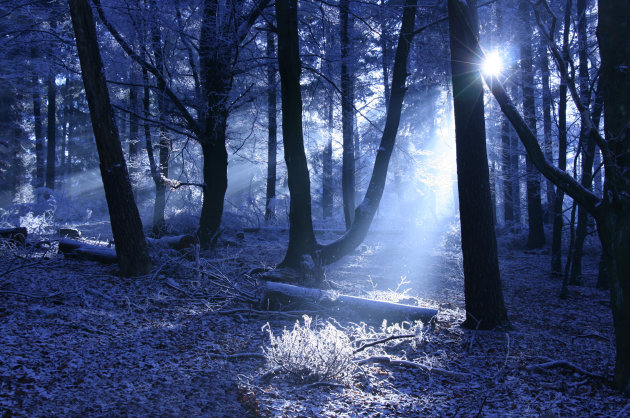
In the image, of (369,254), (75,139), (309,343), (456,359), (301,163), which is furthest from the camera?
(75,139)

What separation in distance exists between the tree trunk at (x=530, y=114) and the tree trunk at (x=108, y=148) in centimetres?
852

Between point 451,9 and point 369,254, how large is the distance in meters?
8.47

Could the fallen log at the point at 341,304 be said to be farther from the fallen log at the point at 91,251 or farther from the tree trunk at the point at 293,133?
the fallen log at the point at 91,251

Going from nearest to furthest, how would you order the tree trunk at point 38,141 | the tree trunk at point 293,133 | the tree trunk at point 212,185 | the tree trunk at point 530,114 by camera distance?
the tree trunk at point 293,133, the tree trunk at point 212,185, the tree trunk at point 530,114, the tree trunk at point 38,141

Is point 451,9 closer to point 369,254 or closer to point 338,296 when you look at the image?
point 338,296

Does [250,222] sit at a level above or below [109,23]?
below

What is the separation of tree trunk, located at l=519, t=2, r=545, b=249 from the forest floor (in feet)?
20.6

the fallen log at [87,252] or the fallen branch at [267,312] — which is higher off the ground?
the fallen log at [87,252]

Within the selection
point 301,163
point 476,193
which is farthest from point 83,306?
point 476,193

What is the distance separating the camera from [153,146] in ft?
38.7

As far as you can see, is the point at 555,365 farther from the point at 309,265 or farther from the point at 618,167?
the point at 309,265

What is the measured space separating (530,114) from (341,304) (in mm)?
9261

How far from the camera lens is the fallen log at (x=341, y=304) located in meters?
6.11

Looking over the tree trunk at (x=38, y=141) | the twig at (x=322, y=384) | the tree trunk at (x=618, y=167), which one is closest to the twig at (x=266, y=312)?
the twig at (x=322, y=384)
